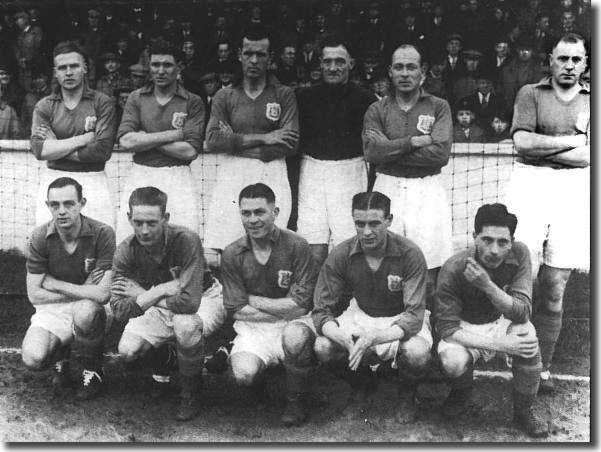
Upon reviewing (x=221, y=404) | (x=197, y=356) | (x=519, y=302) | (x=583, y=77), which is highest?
(x=583, y=77)

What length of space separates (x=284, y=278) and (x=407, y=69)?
142 cm

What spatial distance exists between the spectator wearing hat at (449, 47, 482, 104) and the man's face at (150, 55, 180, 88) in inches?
66.1

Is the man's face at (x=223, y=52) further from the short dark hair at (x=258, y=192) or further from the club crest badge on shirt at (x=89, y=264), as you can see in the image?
the club crest badge on shirt at (x=89, y=264)

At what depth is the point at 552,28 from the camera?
4.39m

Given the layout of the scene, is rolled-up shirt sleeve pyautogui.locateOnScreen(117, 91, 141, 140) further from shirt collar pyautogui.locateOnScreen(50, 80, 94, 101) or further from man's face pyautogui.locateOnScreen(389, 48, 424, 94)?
man's face pyautogui.locateOnScreen(389, 48, 424, 94)

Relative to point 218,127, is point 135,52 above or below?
above

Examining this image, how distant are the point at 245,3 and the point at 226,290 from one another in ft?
5.66

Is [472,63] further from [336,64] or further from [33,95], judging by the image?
[33,95]

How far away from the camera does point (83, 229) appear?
4.52m

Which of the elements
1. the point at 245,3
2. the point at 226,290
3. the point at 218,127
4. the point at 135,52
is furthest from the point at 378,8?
the point at 226,290

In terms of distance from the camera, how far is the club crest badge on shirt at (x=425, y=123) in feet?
14.3

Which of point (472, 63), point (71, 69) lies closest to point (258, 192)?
point (71, 69)

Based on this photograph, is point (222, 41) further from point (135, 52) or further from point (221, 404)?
point (221, 404)

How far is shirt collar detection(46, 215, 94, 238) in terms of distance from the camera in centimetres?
452
